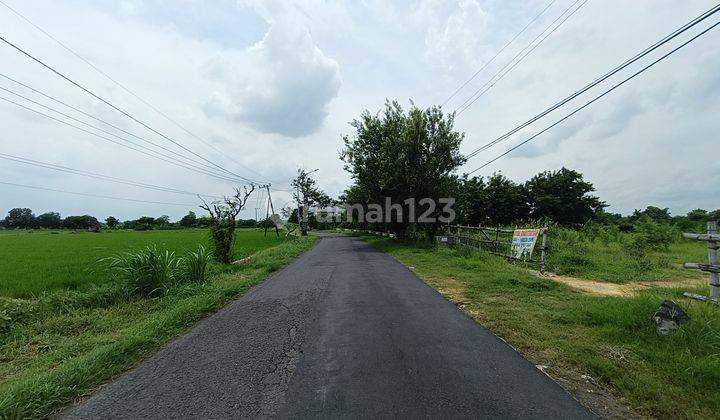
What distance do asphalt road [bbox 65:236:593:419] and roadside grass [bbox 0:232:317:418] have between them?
30cm

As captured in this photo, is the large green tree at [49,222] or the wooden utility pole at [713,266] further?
the large green tree at [49,222]

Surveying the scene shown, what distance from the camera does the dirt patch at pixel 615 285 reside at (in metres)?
7.43

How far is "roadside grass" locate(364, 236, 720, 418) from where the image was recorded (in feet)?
10.00

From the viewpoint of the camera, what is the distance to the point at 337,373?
3.49 metres

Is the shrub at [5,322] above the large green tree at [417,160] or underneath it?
underneath

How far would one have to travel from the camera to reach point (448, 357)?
12.6 ft

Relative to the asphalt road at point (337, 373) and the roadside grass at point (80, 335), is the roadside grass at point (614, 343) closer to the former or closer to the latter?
the asphalt road at point (337, 373)

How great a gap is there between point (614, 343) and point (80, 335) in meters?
7.23

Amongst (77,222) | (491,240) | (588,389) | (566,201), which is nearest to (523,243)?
(491,240)

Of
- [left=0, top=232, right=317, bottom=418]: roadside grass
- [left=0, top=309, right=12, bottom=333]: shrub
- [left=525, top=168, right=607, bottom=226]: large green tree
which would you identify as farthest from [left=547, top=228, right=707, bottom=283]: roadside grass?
[left=525, top=168, right=607, bottom=226]: large green tree

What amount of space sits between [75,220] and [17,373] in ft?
315

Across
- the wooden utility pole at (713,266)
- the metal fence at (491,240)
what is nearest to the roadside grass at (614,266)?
the metal fence at (491,240)

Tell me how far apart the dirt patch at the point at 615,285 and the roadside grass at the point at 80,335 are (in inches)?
307

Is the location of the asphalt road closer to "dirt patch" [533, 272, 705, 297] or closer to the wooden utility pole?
the wooden utility pole
